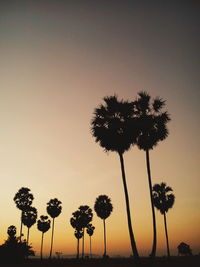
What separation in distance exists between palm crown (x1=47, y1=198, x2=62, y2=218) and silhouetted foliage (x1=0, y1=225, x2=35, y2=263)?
25.4 meters

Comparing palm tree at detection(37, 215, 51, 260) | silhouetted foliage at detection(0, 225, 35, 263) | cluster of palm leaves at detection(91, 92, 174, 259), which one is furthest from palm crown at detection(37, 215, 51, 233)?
cluster of palm leaves at detection(91, 92, 174, 259)

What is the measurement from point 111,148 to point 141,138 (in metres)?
3.31

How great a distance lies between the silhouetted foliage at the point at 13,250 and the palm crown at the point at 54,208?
83.4ft

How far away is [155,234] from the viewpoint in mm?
22188

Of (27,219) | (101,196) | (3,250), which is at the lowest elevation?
(3,250)

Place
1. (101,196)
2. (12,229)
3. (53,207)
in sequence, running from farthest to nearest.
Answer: (12,229)
(53,207)
(101,196)

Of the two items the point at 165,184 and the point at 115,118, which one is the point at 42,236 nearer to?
the point at 165,184

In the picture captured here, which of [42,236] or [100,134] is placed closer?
[100,134]

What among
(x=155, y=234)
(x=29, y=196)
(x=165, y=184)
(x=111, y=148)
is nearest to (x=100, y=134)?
(x=111, y=148)

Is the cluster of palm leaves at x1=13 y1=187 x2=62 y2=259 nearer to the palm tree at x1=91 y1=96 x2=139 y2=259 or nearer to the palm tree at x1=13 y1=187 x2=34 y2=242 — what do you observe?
the palm tree at x1=13 y1=187 x2=34 y2=242

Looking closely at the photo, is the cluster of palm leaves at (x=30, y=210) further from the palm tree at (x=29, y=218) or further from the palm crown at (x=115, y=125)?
the palm crown at (x=115, y=125)

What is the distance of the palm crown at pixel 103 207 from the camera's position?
193 feet

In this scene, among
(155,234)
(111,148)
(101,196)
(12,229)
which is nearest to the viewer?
(155,234)

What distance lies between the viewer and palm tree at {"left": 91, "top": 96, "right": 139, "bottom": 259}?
24.1 metres
